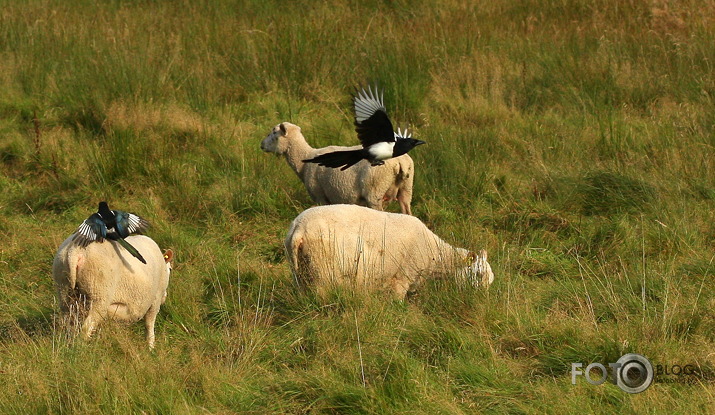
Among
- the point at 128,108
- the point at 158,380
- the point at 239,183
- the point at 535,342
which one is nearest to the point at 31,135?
the point at 128,108

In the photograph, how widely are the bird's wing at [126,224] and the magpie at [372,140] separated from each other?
4.46 ft

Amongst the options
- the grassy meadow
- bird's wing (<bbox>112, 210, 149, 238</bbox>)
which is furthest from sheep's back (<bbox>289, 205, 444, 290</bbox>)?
bird's wing (<bbox>112, 210, 149, 238</bbox>)

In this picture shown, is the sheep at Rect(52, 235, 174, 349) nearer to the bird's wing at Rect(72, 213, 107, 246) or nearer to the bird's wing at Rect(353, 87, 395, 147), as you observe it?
the bird's wing at Rect(72, 213, 107, 246)

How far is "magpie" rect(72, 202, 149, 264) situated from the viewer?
478cm

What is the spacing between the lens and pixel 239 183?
7.75 metres

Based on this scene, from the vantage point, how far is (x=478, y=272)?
5305 millimetres

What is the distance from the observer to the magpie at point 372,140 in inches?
239

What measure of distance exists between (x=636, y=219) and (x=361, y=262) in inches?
94.3

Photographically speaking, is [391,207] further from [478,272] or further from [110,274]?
[110,274]

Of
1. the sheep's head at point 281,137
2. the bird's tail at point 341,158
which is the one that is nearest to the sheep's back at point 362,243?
the bird's tail at point 341,158

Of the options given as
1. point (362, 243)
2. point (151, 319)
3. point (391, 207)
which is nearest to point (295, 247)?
point (362, 243)

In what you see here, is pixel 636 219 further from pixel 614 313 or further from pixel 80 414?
pixel 80 414

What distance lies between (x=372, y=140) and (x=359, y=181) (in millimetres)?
1000

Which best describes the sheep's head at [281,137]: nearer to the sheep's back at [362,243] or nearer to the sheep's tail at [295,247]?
the sheep's back at [362,243]
